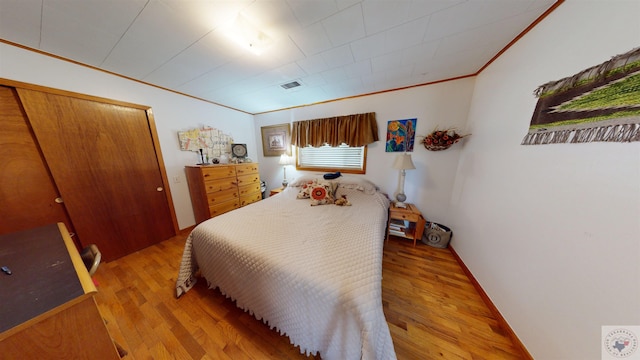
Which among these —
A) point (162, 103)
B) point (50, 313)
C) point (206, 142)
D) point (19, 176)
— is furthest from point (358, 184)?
point (19, 176)

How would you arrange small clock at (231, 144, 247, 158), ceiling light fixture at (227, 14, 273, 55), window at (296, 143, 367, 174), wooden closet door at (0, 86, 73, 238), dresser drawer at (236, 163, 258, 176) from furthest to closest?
small clock at (231, 144, 247, 158)
dresser drawer at (236, 163, 258, 176)
window at (296, 143, 367, 174)
wooden closet door at (0, 86, 73, 238)
ceiling light fixture at (227, 14, 273, 55)

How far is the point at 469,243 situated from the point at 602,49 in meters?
1.73

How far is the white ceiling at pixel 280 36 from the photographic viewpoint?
1.08 metres

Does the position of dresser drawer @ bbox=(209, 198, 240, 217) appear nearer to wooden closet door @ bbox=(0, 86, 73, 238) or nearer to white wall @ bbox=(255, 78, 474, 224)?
wooden closet door @ bbox=(0, 86, 73, 238)

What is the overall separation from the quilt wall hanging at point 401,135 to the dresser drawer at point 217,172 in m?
2.68

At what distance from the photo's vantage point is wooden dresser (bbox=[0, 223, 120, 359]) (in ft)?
1.77

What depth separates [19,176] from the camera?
1494 mm

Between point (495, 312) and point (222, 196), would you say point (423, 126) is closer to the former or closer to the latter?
point (495, 312)

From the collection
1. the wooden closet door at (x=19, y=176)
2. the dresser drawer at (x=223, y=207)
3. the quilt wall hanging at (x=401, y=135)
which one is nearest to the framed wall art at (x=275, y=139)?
the dresser drawer at (x=223, y=207)

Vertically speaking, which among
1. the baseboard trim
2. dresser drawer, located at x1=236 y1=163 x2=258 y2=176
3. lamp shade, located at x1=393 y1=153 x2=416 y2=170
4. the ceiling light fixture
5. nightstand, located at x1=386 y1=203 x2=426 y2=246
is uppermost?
the ceiling light fixture

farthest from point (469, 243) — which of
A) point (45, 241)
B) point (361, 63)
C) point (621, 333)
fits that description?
point (45, 241)

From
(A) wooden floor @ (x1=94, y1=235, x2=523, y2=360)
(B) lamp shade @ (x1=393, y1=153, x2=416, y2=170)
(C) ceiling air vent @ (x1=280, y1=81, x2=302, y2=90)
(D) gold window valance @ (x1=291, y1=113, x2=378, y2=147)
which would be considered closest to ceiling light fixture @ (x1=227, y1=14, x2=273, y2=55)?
(C) ceiling air vent @ (x1=280, y1=81, x2=302, y2=90)

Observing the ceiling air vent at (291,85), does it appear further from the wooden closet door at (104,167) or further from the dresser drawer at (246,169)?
the wooden closet door at (104,167)

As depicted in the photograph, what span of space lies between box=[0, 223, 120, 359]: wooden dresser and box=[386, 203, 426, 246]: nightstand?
8.43 ft
